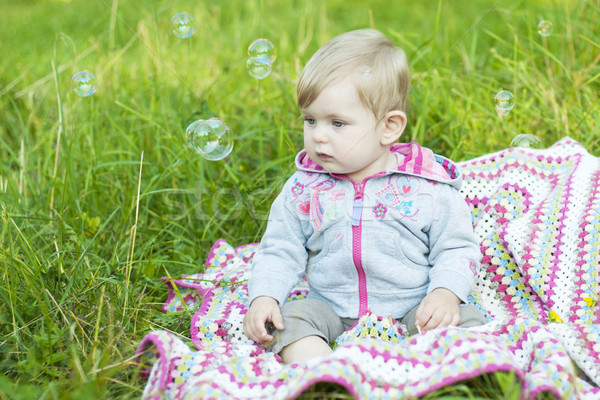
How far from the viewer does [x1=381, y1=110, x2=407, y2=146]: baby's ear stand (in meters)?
1.94

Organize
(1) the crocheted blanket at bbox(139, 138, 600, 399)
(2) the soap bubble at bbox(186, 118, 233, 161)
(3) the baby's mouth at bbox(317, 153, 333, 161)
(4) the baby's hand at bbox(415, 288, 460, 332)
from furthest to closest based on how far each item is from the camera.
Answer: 1. (2) the soap bubble at bbox(186, 118, 233, 161)
2. (3) the baby's mouth at bbox(317, 153, 333, 161)
3. (4) the baby's hand at bbox(415, 288, 460, 332)
4. (1) the crocheted blanket at bbox(139, 138, 600, 399)

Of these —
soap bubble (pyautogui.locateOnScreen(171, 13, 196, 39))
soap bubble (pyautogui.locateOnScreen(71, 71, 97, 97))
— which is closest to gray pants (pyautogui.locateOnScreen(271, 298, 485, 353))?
soap bubble (pyautogui.locateOnScreen(71, 71, 97, 97))

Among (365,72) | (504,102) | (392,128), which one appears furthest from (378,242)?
(504,102)

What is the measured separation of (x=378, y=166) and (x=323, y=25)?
6.33ft

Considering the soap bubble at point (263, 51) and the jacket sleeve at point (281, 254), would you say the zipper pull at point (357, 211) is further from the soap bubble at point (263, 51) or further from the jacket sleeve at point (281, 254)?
the soap bubble at point (263, 51)

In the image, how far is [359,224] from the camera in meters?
1.93

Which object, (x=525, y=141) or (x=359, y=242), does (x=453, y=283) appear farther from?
(x=525, y=141)

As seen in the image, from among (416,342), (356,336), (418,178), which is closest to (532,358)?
(416,342)

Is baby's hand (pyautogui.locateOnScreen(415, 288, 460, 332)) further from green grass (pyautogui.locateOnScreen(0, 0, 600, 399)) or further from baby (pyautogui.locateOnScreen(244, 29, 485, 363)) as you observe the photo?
green grass (pyautogui.locateOnScreen(0, 0, 600, 399))

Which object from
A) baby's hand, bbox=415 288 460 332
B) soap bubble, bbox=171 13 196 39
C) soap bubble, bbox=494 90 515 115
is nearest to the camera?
baby's hand, bbox=415 288 460 332

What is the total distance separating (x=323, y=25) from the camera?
368 centimetres

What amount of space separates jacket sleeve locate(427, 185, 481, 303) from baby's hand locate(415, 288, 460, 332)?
4 cm

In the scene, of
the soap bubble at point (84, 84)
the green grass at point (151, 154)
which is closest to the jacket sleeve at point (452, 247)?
the green grass at point (151, 154)

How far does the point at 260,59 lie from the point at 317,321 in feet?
3.58
